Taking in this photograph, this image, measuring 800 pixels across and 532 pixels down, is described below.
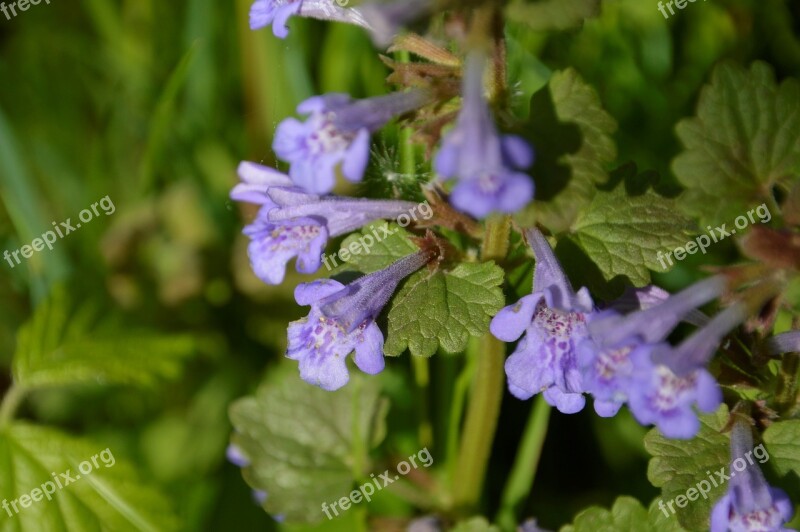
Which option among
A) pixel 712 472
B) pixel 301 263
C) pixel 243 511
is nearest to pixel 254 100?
pixel 243 511

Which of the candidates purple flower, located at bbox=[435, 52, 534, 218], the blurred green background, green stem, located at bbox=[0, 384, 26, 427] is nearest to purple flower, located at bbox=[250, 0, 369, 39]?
purple flower, located at bbox=[435, 52, 534, 218]

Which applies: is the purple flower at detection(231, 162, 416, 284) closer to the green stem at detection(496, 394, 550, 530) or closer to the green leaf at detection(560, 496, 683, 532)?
the green leaf at detection(560, 496, 683, 532)

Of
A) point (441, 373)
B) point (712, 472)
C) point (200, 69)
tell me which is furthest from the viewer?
point (200, 69)

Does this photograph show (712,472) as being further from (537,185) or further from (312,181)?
(312,181)

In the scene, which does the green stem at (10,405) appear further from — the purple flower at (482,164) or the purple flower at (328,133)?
the purple flower at (482,164)

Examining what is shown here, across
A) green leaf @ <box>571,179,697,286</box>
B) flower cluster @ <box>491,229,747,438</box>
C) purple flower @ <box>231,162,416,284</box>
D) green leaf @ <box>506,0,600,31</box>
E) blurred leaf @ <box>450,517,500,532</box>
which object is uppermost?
green leaf @ <box>506,0,600,31</box>

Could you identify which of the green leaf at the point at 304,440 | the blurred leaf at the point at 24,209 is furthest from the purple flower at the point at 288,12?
the blurred leaf at the point at 24,209

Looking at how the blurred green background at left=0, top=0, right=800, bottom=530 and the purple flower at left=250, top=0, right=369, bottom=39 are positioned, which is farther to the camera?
the blurred green background at left=0, top=0, right=800, bottom=530
